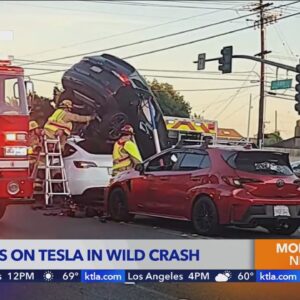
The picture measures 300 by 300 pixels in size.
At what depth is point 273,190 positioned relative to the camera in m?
4.64

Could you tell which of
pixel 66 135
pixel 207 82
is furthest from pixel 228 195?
pixel 66 135

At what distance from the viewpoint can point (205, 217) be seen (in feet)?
15.5

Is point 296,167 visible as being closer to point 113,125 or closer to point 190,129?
point 190,129

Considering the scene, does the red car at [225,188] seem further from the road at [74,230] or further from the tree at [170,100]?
the tree at [170,100]

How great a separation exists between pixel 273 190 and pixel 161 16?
3.46 ft

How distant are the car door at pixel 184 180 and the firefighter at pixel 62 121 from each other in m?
0.53

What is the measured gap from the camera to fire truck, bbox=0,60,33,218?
4.60m

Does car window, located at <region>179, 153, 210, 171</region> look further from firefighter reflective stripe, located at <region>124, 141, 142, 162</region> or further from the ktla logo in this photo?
the ktla logo

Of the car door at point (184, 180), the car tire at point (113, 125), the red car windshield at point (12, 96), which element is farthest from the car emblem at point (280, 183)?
the red car windshield at point (12, 96)

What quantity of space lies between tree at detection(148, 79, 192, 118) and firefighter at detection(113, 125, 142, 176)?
0.72 feet

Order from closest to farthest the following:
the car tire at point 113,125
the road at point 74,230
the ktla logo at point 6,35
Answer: the ktla logo at point 6,35 → the road at point 74,230 → the car tire at point 113,125

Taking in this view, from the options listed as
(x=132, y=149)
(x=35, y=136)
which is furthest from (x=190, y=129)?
(x=35, y=136)

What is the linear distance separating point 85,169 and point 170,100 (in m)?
0.57

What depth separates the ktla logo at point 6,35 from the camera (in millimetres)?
4488
